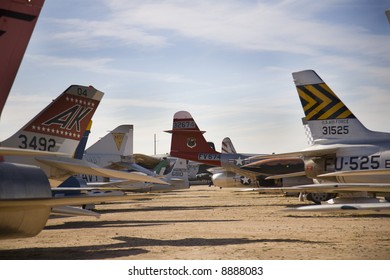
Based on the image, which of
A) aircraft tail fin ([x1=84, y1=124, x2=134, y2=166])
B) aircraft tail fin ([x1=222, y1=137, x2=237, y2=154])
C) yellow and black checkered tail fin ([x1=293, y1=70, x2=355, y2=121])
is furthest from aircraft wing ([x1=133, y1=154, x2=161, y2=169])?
yellow and black checkered tail fin ([x1=293, y1=70, x2=355, y2=121])

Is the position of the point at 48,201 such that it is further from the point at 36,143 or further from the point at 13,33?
the point at 36,143

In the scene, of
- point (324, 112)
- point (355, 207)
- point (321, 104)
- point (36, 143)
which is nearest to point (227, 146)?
point (321, 104)

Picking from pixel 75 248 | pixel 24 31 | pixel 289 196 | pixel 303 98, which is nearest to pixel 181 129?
pixel 289 196

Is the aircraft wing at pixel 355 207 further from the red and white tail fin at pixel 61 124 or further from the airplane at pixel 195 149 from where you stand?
the airplane at pixel 195 149

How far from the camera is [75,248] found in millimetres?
11234

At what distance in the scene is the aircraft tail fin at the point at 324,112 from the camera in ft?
72.8

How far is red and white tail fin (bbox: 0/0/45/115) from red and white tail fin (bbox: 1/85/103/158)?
5.78 metres

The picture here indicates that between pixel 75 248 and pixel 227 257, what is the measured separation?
3.51 m

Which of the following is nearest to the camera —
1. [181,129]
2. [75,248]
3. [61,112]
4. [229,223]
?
[75,248]

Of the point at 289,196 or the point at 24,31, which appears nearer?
the point at 24,31

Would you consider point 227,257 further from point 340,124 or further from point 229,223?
point 340,124

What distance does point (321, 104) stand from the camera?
22875 mm

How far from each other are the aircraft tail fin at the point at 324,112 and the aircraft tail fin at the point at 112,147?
14.0 meters

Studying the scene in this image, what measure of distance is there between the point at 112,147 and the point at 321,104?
15923 mm
